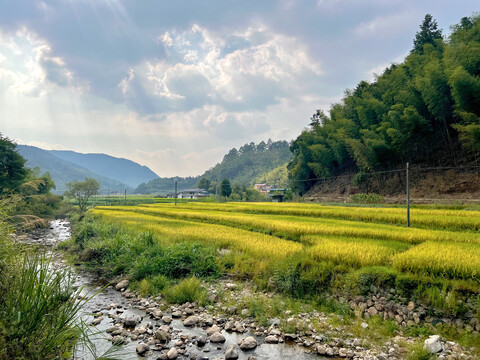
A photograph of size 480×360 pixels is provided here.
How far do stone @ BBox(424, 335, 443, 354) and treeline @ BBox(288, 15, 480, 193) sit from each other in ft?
76.2

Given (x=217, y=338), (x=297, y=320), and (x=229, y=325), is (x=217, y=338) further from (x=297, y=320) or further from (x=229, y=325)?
(x=297, y=320)

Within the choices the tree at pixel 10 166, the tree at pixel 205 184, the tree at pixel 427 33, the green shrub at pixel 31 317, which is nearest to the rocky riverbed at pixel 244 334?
the green shrub at pixel 31 317

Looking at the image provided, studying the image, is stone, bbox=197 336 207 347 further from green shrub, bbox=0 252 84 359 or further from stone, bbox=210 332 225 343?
green shrub, bbox=0 252 84 359

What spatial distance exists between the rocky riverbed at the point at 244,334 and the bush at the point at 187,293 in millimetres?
247

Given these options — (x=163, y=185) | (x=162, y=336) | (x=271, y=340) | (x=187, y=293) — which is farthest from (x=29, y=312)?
(x=163, y=185)

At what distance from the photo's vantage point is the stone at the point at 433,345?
15.3ft

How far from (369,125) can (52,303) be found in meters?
38.5

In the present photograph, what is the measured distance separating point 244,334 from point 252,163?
13441cm

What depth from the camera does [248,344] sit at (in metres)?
5.46

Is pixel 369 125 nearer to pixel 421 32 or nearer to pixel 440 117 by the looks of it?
pixel 440 117

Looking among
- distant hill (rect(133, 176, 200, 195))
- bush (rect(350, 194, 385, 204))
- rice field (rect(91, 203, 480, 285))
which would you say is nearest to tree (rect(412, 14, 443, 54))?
bush (rect(350, 194, 385, 204))

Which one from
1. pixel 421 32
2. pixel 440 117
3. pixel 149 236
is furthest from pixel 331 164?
pixel 149 236

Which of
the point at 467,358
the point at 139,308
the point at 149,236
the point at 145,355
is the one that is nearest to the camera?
the point at 467,358

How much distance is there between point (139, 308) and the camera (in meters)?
7.66
